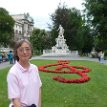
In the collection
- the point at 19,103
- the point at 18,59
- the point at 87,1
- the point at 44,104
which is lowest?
the point at 44,104

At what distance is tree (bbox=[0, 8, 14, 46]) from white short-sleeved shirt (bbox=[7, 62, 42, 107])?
67.6 meters

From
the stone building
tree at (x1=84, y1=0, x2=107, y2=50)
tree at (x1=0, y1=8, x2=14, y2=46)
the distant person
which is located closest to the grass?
the distant person

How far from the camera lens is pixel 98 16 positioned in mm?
59281

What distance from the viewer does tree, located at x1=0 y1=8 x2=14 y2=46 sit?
71.6m

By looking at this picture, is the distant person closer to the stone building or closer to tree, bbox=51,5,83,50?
tree, bbox=51,5,83,50

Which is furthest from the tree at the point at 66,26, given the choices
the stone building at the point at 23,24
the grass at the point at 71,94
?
the stone building at the point at 23,24

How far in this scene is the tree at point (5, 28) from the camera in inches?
2820

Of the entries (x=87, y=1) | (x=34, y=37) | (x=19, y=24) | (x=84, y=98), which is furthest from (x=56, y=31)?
(x=19, y=24)

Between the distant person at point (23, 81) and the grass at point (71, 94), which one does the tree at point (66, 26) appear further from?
the distant person at point (23, 81)

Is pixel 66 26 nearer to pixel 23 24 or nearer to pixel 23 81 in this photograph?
pixel 23 81

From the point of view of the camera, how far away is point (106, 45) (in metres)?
64.5

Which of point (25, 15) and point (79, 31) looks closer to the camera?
point (79, 31)

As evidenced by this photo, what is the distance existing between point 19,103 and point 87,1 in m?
57.7

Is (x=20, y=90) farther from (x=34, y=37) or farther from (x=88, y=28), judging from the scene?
(x=34, y=37)
